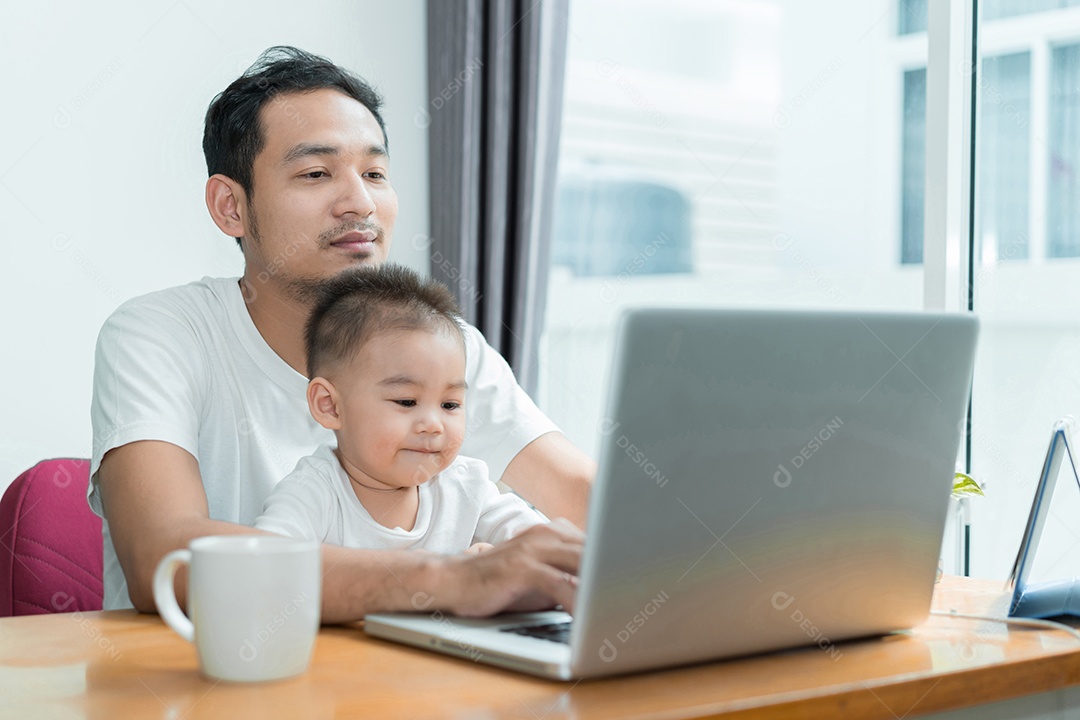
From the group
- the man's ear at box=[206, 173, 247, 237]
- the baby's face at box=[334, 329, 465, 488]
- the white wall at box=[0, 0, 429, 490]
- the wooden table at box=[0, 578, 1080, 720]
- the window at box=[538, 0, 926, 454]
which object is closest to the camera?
the wooden table at box=[0, 578, 1080, 720]

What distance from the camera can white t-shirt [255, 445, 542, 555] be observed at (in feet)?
3.77

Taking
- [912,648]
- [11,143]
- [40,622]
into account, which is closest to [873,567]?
[912,648]

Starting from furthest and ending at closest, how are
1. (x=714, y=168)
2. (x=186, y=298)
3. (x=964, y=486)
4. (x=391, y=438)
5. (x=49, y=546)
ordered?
(x=714, y=168), (x=49, y=546), (x=186, y=298), (x=964, y=486), (x=391, y=438)

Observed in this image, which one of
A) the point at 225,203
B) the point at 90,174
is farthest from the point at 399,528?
the point at 90,174

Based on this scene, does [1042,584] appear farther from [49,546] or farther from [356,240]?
[49,546]

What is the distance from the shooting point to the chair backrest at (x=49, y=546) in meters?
1.63

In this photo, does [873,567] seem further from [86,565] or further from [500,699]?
[86,565]

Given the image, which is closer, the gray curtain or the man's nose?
the man's nose

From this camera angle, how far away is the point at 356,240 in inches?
63.1

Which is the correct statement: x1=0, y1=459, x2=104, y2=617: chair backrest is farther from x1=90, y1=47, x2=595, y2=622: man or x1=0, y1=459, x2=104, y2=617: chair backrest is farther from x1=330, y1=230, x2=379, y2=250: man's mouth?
x1=330, y1=230, x2=379, y2=250: man's mouth

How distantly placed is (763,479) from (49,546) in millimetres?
1250

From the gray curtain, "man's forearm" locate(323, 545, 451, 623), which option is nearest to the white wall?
the gray curtain

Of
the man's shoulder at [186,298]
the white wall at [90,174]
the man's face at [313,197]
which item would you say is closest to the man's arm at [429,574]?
the man's shoulder at [186,298]

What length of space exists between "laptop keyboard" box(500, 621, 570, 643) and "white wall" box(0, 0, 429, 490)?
1806 millimetres
